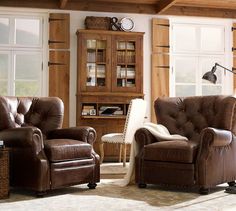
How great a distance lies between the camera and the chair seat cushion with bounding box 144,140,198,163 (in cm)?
414

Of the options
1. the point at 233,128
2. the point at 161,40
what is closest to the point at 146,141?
the point at 233,128

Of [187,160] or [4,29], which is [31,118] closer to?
[187,160]

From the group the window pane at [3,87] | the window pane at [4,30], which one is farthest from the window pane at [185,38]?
the window pane at [3,87]

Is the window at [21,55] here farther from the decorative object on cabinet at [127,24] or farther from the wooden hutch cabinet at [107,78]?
the decorative object on cabinet at [127,24]

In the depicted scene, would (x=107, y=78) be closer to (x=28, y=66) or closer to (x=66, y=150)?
(x=28, y=66)

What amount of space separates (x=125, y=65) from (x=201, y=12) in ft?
6.15

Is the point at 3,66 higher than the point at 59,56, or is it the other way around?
the point at 59,56

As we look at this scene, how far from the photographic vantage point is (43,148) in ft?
13.3

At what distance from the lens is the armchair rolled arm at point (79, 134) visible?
179 inches

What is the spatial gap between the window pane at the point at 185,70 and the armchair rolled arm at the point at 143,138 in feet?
11.9

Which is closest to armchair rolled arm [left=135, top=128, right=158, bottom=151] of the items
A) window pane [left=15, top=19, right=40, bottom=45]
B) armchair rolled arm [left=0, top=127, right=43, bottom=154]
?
armchair rolled arm [left=0, top=127, right=43, bottom=154]

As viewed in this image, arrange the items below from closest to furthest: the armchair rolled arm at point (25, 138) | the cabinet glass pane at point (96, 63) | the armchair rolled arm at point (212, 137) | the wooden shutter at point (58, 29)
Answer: the armchair rolled arm at point (25, 138)
the armchair rolled arm at point (212, 137)
the cabinet glass pane at point (96, 63)
the wooden shutter at point (58, 29)

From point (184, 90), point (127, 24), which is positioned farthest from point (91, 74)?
point (184, 90)

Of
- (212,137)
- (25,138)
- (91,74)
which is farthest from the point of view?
(91,74)
